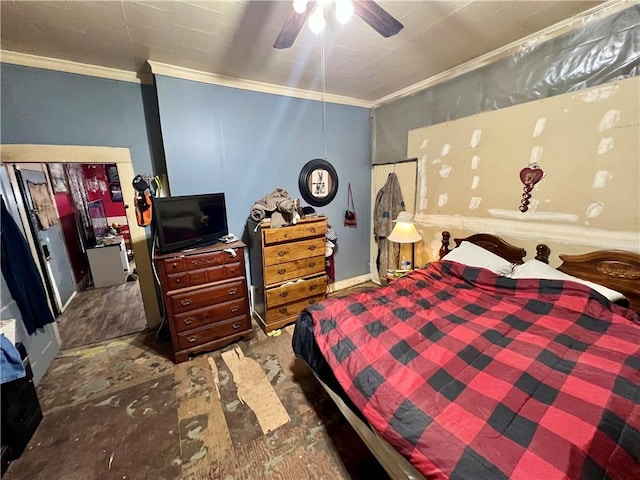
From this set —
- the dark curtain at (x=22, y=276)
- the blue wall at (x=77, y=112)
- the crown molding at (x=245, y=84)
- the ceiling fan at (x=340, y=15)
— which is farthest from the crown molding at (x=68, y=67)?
the ceiling fan at (x=340, y=15)

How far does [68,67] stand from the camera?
214 cm

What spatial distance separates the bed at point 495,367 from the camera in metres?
0.85

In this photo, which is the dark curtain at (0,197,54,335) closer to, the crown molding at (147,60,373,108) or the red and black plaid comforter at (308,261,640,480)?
the crown molding at (147,60,373,108)

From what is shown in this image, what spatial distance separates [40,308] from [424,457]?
9.86ft

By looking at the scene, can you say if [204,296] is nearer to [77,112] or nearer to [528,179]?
[77,112]

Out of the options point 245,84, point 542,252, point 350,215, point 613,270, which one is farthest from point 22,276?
point 613,270

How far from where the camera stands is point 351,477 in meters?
1.36

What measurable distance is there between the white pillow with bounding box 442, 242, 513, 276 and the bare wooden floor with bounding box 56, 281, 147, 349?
3.40 metres

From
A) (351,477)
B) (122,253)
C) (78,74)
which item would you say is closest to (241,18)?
(78,74)

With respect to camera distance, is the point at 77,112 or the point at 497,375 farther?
the point at 77,112

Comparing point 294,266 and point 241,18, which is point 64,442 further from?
point 241,18

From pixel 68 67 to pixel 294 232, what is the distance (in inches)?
94.0

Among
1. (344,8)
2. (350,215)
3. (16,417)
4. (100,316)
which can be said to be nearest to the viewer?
(344,8)

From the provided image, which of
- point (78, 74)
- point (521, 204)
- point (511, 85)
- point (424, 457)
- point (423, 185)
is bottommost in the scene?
point (424, 457)
